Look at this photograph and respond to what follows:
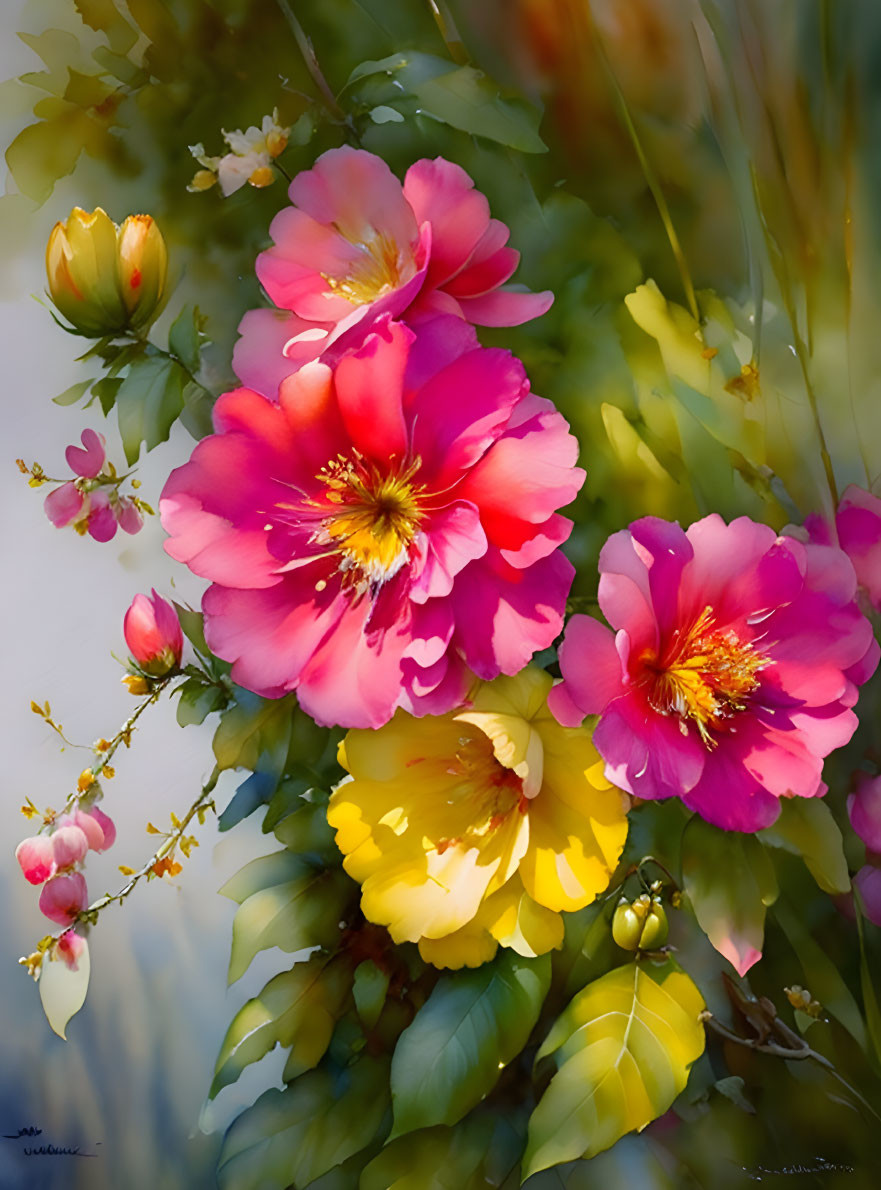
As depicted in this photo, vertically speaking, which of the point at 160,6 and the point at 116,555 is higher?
the point at 160,6

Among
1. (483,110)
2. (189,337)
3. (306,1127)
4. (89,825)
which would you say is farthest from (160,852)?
(483,110)

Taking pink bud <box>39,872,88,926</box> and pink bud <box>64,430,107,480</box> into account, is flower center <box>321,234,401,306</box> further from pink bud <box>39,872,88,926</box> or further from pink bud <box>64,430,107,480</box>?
pink bud <box>39,872,88,926</box>

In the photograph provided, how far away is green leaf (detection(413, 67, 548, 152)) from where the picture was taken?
48cm

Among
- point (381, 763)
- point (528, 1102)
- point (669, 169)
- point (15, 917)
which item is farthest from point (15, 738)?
point (669, 169)

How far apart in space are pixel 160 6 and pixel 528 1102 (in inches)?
24.2

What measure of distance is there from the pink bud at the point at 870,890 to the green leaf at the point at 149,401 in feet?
1.40

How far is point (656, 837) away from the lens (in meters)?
0.48

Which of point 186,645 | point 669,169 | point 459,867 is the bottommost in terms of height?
point 459,867

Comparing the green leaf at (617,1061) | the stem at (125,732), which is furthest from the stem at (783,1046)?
the stem at (125,732)

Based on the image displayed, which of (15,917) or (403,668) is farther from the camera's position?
(15,917)

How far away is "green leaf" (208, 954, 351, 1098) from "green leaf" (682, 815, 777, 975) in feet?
0.65

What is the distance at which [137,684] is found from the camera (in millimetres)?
542

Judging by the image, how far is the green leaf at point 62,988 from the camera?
552mm

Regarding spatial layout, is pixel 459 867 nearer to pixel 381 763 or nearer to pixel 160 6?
pixel 381 763
